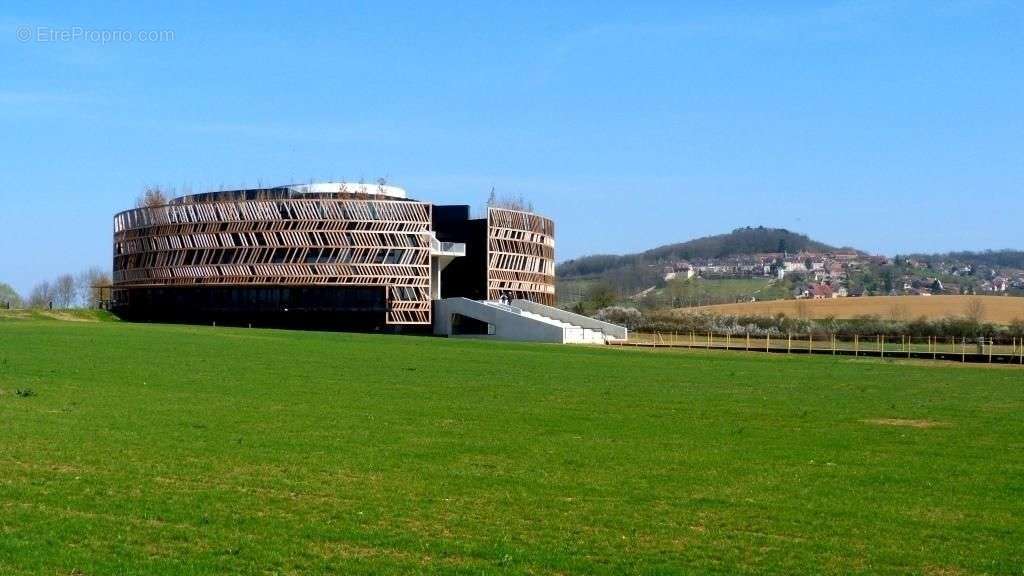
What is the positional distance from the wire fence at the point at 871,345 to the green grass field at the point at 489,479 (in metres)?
45.4

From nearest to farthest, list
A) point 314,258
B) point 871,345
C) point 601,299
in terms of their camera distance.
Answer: point 871,345
point 314,258
point 601,299

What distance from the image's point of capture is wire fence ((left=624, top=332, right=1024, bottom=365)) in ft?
254

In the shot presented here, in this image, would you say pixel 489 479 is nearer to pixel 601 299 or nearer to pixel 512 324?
pixel 512 324

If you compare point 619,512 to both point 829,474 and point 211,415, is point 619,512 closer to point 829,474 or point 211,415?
point 829,474

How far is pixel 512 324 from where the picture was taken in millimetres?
93250

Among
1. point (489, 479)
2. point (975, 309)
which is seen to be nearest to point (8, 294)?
point (975, 309)

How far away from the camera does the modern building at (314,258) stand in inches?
3775

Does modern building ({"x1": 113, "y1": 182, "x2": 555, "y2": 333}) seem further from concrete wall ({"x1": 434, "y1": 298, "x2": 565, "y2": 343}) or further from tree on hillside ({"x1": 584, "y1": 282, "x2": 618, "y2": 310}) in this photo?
tree on hillside ({"x1": 584, "y1": 282, "x2": 618, "y2": 310})

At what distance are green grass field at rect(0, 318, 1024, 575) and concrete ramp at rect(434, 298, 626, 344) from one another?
2194 inches

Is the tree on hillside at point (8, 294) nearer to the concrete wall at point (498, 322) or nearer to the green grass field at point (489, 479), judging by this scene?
the concrete wall at point (498, 322)

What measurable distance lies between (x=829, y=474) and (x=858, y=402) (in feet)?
49.3

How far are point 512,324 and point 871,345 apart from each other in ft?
90.0

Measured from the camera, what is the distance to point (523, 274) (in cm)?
10850

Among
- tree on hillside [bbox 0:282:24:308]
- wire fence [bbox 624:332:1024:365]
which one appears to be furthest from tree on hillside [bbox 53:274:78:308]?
wire fence [bbox 624:332:1024:365]
